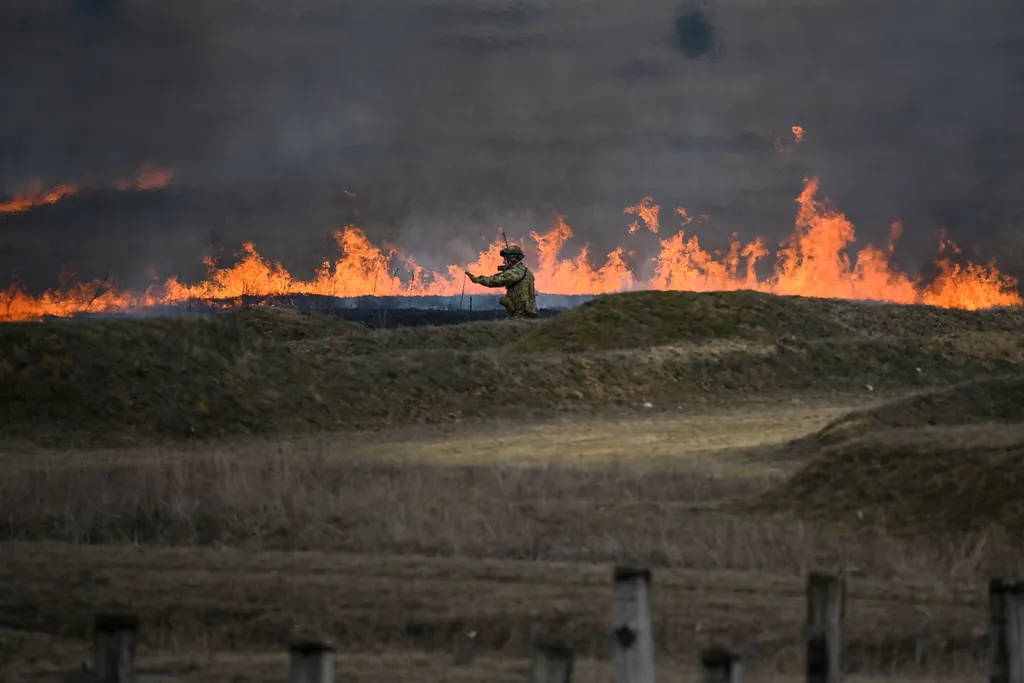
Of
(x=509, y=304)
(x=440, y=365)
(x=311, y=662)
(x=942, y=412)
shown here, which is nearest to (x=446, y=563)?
(x=311, y=662)

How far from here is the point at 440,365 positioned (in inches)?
1357

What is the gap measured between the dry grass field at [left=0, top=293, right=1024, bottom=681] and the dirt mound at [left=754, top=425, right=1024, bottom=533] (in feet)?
0.12

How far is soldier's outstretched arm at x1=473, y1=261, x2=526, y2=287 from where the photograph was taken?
4878 centimetres

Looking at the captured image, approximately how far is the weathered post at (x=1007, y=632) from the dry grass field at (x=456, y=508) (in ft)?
13.0

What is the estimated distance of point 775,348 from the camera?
40.2m

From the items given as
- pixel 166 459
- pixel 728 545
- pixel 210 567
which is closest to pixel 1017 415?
pixel 728 545

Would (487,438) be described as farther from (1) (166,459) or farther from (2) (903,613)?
(2) (903,613)

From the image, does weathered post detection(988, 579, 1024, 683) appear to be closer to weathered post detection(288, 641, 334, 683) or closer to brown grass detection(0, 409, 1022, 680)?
weathered post detection(288, 641, 334, 683)

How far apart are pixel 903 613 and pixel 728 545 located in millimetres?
3072

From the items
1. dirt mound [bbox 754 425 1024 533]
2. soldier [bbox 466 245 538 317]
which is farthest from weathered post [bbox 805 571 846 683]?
soldier [bbox 466 245 538 317]

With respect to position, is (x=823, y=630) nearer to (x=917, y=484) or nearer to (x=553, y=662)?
(x=553, y=662)

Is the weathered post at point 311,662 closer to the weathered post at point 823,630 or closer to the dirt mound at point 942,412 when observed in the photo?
the weathered post at point 823,630

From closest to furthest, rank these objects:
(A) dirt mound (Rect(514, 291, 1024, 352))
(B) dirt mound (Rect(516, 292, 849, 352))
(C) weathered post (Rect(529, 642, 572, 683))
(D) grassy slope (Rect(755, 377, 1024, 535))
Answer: (C) weathered post (Rect(529, 642, 572, 683)), (D) grassy slope (Rect(755, 377, 1024, 535)), (B) dirt mound (Rect(516, 292, 849, 352)), (A) dirt mound (Rect(514, 291, 1024, 352))

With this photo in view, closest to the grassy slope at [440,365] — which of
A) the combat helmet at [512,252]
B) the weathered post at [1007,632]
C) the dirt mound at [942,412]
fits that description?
the combat helmet at [512,252]
